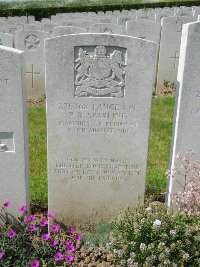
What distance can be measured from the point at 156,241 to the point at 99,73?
1.69m

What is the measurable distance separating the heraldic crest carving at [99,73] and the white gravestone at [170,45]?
558 cm

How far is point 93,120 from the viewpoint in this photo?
12.7 feet

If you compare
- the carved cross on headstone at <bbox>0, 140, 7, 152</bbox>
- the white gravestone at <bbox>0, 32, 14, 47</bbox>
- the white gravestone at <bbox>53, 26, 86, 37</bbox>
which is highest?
the white gravestone at <bbox>53, 26, 86, 37</bbox>

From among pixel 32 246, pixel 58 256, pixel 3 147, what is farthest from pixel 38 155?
pixel 58 256

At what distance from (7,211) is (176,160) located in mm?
1917

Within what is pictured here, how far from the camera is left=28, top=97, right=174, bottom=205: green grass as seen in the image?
4.89 meters

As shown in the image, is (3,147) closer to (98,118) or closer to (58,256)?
(98,118)

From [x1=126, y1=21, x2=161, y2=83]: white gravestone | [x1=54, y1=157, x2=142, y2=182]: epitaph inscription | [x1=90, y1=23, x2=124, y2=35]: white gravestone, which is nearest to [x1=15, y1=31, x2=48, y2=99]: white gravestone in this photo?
[x1=90, y1=23, x2=124, y2=35]: white gravestone

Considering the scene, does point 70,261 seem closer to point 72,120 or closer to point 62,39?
point 72,120

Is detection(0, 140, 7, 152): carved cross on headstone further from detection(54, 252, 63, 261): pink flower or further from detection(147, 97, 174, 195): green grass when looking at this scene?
detection(147, 97, 174, 195): green grass

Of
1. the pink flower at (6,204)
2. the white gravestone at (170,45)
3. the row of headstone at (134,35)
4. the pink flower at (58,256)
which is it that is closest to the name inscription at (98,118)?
the pink flower at (6,204)

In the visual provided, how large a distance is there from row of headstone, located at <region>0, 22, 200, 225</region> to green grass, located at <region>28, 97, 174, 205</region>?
2.39 ft

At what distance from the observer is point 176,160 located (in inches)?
157

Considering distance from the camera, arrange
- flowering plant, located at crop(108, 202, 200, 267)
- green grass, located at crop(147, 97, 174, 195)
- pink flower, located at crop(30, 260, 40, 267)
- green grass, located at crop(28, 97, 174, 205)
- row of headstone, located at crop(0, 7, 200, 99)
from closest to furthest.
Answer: flowering plant, located at crop(108, 202, 200, 267)
pink flower, located at crop(30, 260, 40, 267)
green grass, located at crop(28, 97, 174, 205)
green grass, located at crop(147, 97, 174, 195)
row of headstone, located at crop(0, 7, 200, 99)
